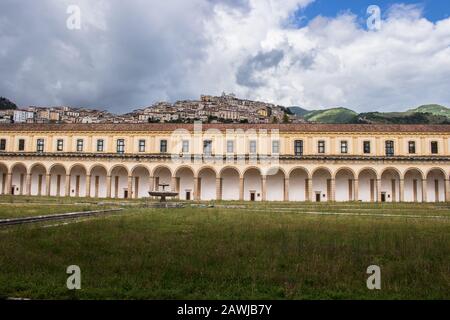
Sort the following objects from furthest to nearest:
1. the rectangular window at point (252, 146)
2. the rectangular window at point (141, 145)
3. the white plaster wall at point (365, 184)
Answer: the rectangular window at point (141, 145) → the rectangular window at point (252, 146) → the white plaster wall at point (365, 184)

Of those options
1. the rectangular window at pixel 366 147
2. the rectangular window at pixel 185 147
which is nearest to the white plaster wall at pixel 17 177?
the rectangular window at pixel 185 147

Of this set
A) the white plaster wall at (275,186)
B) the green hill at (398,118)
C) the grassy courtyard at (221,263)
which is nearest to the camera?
the grassy courtyard at (221,263)

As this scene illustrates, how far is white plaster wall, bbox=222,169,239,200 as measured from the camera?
49.0m

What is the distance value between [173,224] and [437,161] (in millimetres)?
37382

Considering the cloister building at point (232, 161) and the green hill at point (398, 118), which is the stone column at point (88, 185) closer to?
the cloister building at point (232, 161)

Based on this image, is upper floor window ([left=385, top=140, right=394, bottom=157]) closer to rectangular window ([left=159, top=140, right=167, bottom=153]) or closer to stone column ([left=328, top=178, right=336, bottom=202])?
stone column ([left=328, top=178, right=336, bottom=202])

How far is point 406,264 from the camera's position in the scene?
889 centimetres

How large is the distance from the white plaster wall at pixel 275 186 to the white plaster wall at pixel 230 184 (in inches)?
144

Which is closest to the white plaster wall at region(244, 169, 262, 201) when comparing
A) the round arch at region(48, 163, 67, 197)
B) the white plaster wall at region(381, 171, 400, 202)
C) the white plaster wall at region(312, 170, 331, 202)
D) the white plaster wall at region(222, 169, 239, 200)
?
the white plaster wall at region(222, 169, 239, 200)

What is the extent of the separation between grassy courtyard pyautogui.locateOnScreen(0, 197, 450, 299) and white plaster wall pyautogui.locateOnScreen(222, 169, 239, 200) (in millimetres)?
34879

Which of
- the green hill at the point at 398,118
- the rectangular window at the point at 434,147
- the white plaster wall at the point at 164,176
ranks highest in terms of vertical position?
the green hill at the point at 398,118

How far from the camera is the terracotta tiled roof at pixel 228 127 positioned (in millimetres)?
46094
